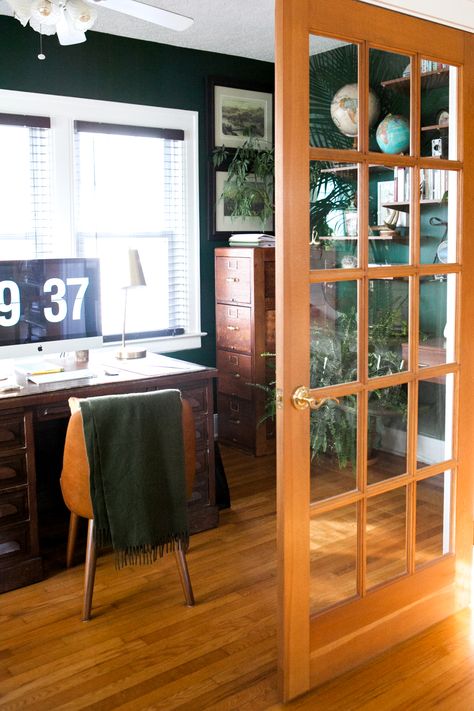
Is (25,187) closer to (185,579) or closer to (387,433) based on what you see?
(185,579)

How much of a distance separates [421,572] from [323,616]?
461mm

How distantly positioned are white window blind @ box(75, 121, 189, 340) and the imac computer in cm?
91

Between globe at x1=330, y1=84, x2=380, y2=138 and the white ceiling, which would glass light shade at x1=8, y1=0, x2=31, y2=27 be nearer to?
globe at x1=330, y1=84, x2=380, y2=138

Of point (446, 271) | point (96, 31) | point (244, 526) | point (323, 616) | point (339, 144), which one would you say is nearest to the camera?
point (339, 144)

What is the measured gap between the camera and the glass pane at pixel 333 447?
86.4 inches

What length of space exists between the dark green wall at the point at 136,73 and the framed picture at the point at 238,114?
2.6 inches

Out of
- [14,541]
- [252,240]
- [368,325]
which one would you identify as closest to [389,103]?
[368,325]

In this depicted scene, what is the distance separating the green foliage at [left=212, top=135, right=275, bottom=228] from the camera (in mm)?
4902

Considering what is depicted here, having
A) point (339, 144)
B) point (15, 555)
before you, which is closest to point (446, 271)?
point (339, 144)

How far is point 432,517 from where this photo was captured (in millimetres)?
2590

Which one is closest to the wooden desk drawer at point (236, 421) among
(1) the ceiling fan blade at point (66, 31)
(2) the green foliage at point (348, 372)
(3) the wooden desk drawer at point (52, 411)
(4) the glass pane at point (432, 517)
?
(3) the wooden desk drawer at point (52, 411)

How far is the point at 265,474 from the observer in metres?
4.38

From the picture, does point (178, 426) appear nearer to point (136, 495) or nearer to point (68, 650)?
point (136, 495)

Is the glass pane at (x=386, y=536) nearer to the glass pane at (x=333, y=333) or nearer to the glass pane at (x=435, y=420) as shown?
the glass pane at (x=435, y=420)
